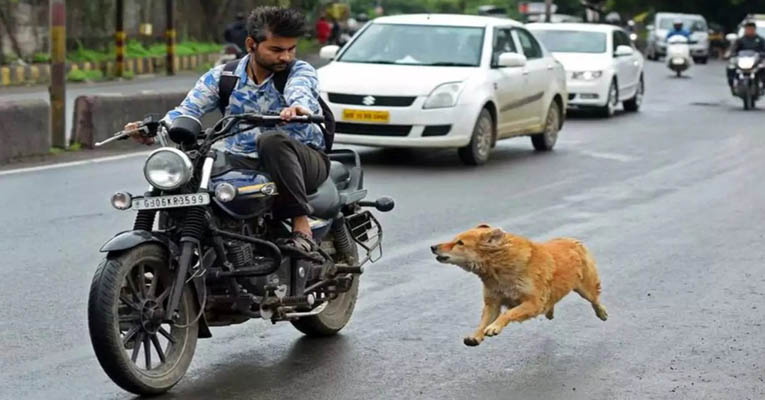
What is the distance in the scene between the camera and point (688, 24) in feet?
187

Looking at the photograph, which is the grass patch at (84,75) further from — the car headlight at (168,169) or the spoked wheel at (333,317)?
the car headlight at (168,169)

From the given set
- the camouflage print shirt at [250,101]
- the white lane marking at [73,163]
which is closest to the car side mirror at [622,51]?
the white lane marking at [73,163]

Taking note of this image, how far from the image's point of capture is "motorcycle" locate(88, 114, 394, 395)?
5.89m

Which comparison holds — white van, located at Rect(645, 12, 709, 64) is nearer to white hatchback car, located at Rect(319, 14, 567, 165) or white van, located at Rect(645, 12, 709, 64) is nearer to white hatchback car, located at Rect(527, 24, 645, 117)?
white hatchback car, located at Rect(527, 24, 645, 117)

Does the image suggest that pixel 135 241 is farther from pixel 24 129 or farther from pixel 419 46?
pixel 419 46

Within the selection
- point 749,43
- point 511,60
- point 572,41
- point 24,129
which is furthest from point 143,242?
point 749,43

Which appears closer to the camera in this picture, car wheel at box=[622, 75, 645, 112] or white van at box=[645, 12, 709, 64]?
car wheel at box=[622, 75, 645, 112]

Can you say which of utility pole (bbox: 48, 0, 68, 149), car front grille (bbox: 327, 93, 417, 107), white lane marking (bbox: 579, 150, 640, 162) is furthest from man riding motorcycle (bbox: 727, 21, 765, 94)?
utility pole (bbox: 48, 0, 68, 149)

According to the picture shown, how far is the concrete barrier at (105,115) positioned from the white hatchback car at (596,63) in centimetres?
889

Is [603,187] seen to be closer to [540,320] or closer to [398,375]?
[540,320]

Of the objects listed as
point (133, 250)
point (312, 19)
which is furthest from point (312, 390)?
point (312, 19)

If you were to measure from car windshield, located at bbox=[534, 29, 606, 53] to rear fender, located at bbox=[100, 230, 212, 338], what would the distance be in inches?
788

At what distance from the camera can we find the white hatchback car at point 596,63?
2495cm

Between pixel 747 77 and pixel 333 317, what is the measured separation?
21900mm
